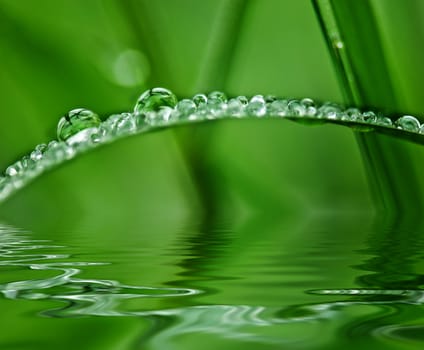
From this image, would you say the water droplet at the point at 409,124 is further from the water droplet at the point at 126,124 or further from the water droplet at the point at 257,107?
the water droplet at the point at 126,124

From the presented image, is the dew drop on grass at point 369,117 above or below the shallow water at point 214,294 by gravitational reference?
above

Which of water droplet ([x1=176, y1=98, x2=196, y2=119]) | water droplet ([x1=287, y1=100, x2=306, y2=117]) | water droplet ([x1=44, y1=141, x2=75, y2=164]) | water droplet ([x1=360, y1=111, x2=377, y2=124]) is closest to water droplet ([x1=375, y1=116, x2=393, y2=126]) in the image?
water droplet ([x1=360, y1=111, x2=377, y2=124])

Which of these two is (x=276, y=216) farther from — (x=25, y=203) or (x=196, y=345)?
(x=196, y=345)

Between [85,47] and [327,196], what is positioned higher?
[85,47]

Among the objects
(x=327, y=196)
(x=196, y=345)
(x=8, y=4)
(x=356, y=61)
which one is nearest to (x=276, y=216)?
(x=327, y=196)

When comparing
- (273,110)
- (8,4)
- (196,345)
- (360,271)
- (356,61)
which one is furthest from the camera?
(8,4)

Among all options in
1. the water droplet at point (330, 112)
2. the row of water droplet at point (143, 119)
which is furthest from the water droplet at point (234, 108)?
the water droplet at point (330, 112)
